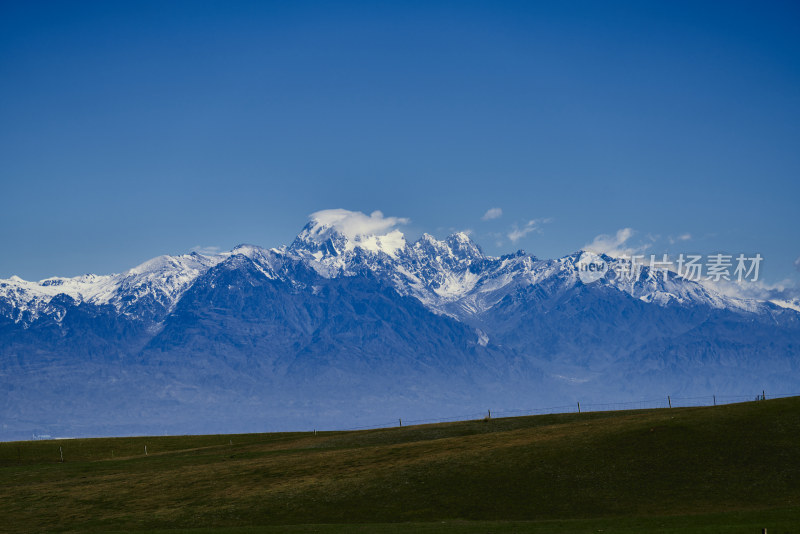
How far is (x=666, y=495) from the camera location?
52781mm

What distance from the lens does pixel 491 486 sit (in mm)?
57875

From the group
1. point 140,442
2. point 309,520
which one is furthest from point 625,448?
point 140,442

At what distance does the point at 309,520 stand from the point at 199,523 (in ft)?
24.6

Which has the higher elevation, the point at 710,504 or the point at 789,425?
the point at 789,425

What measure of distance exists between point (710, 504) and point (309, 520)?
82.2ft

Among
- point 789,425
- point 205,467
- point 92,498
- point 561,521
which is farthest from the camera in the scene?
point 205,467

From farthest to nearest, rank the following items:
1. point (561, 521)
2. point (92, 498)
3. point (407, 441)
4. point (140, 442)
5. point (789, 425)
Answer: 1. point (140, 442)
2. point (407, 441)
3. point (92, 498)
4. point (789, 425)
5. point (561, 521)

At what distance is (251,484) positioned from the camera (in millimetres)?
66125

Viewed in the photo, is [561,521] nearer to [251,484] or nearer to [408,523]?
[408,523]

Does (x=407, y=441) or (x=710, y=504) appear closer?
(x=710, y=504)

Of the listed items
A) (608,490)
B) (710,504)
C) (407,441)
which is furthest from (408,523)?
(407,441)

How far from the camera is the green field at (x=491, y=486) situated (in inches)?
1988

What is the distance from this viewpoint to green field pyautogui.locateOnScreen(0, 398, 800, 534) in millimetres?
50500

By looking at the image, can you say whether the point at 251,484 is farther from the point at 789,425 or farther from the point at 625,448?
the point at 789,425
